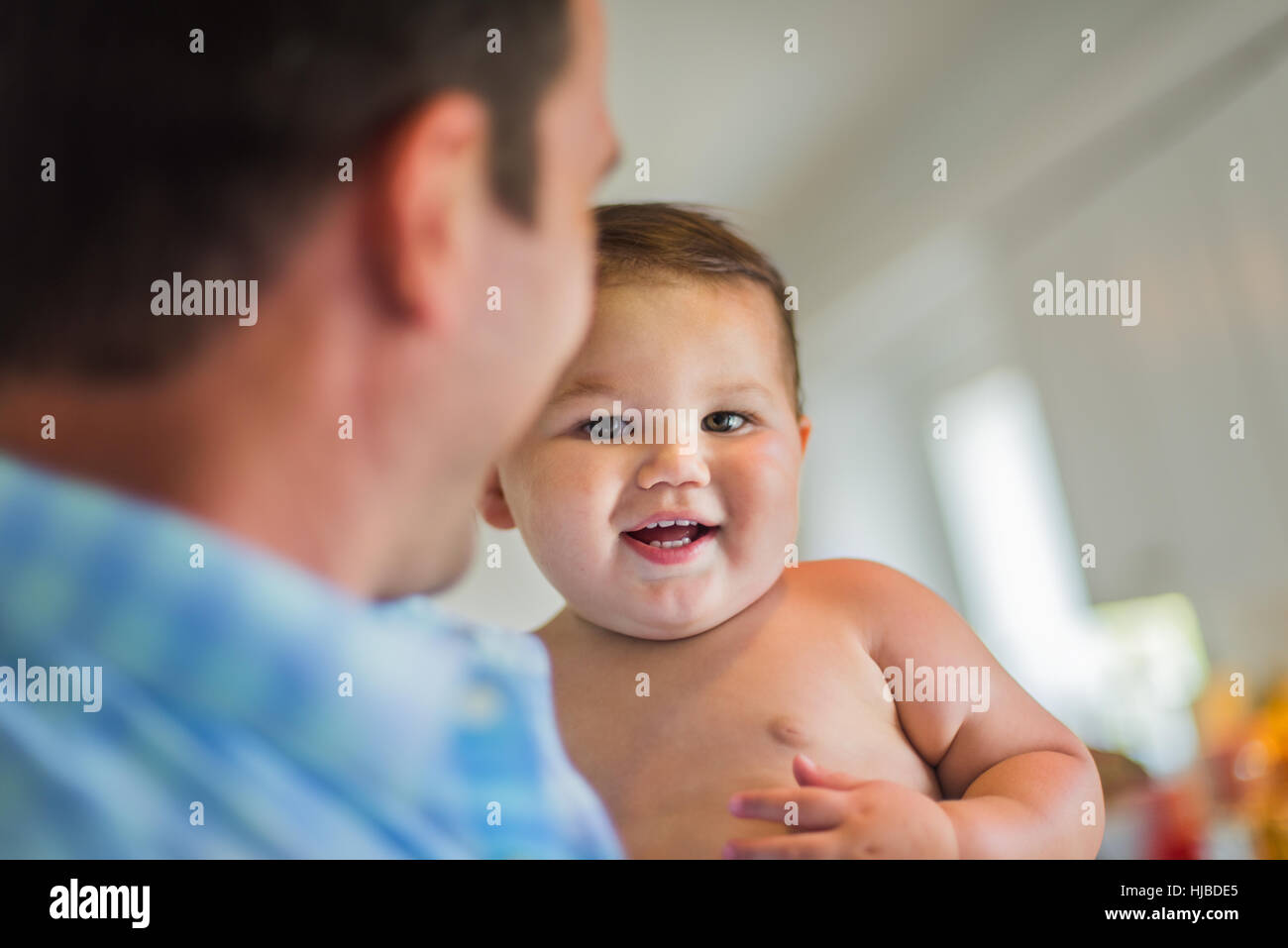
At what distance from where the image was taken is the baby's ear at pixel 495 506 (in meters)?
0.63

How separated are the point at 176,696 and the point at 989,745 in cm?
47

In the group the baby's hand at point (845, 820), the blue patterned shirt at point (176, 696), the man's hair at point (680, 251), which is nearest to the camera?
the blue patterned shirt at point (176, 696)

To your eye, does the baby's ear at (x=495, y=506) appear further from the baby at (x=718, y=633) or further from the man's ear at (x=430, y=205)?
the man's ear at (x=430, y=205)

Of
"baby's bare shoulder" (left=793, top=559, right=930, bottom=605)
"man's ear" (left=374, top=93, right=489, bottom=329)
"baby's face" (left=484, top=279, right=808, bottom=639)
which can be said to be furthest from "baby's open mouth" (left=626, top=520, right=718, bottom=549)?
"man's ear" (left=374, top=93, right=489, bottom=329)

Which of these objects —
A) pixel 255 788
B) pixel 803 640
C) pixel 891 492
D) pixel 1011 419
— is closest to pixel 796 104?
pixel 891 492

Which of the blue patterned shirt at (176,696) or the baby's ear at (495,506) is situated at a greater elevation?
the baby's ear at (495,506)

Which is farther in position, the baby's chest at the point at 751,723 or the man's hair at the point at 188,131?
the baby's chest at the point at 751,723

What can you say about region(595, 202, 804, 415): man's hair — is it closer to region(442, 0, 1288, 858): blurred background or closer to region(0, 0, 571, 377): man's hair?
region(442, 0, 1288, 858): blurred background

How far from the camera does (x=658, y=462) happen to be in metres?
0.57

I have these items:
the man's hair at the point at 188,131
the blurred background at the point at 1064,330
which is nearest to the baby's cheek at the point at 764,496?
the blurred background at the point at 1064,330

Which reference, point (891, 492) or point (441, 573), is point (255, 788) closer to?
point (441, 573)

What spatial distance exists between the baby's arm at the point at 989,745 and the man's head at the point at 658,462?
9cm

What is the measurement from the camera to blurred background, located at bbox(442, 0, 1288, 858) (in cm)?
83

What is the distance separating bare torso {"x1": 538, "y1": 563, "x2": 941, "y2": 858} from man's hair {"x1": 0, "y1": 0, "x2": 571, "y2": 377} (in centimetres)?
31
